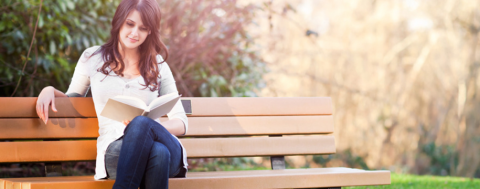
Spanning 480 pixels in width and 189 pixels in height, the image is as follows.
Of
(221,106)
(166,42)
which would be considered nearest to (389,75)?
(166,42)

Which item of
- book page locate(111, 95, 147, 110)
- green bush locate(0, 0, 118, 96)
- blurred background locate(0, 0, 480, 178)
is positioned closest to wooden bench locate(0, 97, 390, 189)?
book page locate(111, 95, 147, 110)

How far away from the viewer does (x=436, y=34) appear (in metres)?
8.69

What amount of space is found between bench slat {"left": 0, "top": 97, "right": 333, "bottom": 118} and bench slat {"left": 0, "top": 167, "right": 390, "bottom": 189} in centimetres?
40

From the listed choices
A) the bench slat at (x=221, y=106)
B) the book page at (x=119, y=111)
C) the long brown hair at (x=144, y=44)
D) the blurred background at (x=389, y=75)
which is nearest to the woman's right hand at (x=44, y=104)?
the bench slat at (x=221, y=106)

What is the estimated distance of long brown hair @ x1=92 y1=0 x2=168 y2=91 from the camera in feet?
8.51

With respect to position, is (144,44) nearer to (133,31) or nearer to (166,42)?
(133,31)

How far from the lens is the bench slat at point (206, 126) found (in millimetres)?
2590

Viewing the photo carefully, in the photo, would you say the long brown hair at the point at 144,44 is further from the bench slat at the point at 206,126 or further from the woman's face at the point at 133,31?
the bench slat at the point at 206,126

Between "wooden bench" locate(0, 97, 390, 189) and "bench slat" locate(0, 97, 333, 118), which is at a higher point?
"bench slat" locate(0, 97, 333, 118)

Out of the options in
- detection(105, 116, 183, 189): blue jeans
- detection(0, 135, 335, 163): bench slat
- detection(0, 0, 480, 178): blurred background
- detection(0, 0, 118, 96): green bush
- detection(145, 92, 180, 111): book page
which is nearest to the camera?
detection(105, 116, 183, 189): blue jeans

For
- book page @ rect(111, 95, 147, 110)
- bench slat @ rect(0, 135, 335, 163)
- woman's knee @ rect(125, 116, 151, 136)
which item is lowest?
bench slat @ rect(0, 135, 335, 163)

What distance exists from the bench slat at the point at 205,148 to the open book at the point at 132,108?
1.84 ft

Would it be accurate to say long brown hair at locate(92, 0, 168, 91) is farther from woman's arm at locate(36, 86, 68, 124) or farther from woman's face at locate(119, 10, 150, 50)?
woman's arm at locate(36, 86, 68, 124)

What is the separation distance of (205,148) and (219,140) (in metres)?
0.11
